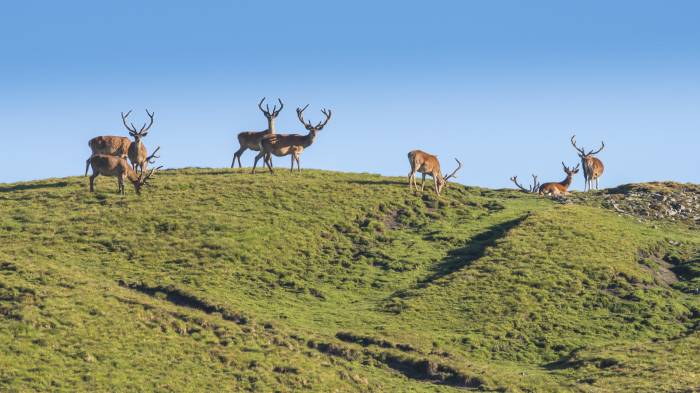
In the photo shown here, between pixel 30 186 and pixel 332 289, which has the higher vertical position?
pixel 30 186

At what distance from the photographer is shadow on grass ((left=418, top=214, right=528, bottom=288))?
43531 millimetres

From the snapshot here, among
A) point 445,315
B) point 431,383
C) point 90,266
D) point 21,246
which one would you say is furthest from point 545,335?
point 21,246

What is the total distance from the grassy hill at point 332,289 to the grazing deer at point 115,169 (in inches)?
31.7

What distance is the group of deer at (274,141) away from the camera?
173ft

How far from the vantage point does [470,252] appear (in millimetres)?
46125

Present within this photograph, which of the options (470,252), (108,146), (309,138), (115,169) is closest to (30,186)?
(108,146)

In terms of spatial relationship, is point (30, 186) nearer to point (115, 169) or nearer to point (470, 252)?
point (115, 169)

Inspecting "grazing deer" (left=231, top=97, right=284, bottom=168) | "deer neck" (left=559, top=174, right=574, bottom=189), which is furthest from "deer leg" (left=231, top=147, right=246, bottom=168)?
"deer neck" (left=559, top=174, right=574, bottom=189)

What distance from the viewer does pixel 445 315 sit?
3875cm

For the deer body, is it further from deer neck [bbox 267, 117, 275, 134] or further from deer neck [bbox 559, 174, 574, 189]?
deer neck [bbox 559, 174, 574, 189]

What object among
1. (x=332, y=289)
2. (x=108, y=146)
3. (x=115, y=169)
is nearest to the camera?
(x=332, y=289)

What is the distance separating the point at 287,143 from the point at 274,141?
779 millimetres

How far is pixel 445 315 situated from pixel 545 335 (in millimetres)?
3783

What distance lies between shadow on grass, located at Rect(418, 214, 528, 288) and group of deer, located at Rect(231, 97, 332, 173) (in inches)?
431
